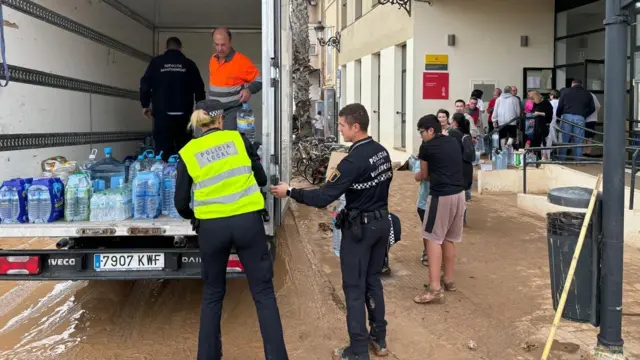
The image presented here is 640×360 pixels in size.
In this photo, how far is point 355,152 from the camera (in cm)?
403

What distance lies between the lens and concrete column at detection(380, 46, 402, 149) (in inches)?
648

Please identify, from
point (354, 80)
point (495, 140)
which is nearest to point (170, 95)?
point (495, 140)

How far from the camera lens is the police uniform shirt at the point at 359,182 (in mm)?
3936

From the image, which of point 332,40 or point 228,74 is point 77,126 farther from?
point 332,40

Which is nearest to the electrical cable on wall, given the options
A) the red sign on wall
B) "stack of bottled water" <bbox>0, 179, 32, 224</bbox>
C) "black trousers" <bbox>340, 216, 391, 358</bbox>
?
"stack of bottled water" <bbox>0, 179, 32, 224</bbox>

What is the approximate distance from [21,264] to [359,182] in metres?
2.48

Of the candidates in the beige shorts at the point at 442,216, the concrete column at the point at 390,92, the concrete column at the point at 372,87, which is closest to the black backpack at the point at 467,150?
the beige shorts at the point at 442,216

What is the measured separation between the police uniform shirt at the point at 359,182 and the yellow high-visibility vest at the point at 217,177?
455 millimetres

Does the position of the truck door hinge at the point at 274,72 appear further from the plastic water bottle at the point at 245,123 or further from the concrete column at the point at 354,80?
the concrete column at the point at 354,80

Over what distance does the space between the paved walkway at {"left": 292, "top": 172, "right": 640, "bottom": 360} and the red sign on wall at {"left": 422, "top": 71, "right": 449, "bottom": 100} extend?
564cm

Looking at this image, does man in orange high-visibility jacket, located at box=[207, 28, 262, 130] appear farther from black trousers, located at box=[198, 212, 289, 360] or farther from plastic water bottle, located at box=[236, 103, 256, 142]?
black trousers, located at box=[198, 212, 289, 360]

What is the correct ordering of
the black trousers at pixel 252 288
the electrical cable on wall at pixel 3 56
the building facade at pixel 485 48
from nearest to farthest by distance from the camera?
the black trousers at pixel 252 288
the electrical cable on wall at pixel 3 56
the building facade at pixel 485 48

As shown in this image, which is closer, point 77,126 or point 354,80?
point 77,126

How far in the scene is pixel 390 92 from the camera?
674 inches
